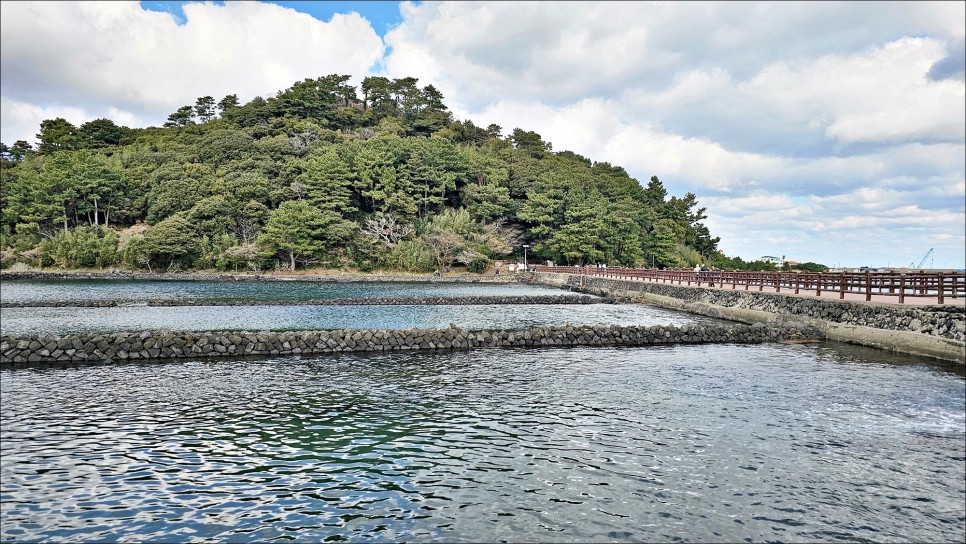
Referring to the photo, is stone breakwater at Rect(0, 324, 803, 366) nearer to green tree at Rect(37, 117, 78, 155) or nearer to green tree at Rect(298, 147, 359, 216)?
green tree at Rect(298, 147, 359, 216)

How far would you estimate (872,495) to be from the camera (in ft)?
20.8

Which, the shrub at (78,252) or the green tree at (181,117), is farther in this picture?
the green tree at (181,117)

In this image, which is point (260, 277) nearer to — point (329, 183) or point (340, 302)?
point (329, 183)

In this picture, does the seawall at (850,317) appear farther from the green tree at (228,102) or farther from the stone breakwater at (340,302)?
the green tree at (228,102)

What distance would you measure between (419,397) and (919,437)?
345 inches

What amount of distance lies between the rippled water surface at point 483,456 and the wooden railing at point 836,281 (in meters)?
4.43

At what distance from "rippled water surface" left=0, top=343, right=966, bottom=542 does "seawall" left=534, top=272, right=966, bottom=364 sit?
2312 mm

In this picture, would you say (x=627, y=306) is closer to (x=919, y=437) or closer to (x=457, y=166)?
(x=919, y=437)

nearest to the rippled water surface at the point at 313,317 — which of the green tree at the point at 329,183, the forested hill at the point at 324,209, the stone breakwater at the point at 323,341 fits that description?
the stone breakwater at the point at 323,341

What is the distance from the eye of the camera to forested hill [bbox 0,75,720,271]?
201ft

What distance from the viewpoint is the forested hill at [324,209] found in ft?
201

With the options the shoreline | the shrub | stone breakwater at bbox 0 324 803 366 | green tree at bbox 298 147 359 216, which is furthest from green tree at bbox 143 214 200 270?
stone breakwater at bbox 0 324 803 366

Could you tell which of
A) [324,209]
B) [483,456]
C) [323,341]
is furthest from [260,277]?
[483,456]

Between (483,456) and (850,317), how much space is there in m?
17.2
